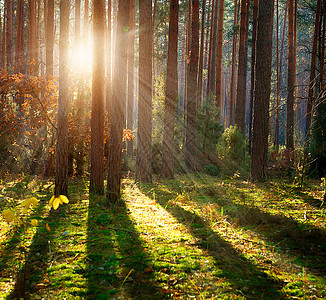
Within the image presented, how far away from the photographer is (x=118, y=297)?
2521mm

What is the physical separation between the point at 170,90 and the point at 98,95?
14.6 ft

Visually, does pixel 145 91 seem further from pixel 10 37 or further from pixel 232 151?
pixel 10 37

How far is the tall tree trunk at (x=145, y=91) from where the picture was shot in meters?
9.36

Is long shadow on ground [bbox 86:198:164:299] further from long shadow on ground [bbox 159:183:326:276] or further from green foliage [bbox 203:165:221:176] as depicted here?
green foliage [bbox 203:165:221:176]

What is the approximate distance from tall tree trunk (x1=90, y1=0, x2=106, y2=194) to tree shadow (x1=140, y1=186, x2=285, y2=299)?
3.00 meters

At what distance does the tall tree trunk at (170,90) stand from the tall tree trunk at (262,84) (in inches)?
116

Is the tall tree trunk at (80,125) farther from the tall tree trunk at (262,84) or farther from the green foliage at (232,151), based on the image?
the green foliage at (232,151)

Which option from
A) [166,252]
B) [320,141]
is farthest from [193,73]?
[166,252]

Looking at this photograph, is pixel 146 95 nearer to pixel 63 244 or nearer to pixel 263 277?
pixel 63 244

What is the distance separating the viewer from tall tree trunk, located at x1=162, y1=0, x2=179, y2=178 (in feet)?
34.7

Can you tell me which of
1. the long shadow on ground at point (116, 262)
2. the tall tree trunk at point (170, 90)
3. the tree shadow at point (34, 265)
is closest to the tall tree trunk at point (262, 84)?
the tall tree trunk at point (170, 90)

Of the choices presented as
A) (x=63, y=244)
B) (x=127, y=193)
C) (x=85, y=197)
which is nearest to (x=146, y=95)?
(x=127, y=193)

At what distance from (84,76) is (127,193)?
443 cm

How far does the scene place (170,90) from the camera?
35.3 feet
